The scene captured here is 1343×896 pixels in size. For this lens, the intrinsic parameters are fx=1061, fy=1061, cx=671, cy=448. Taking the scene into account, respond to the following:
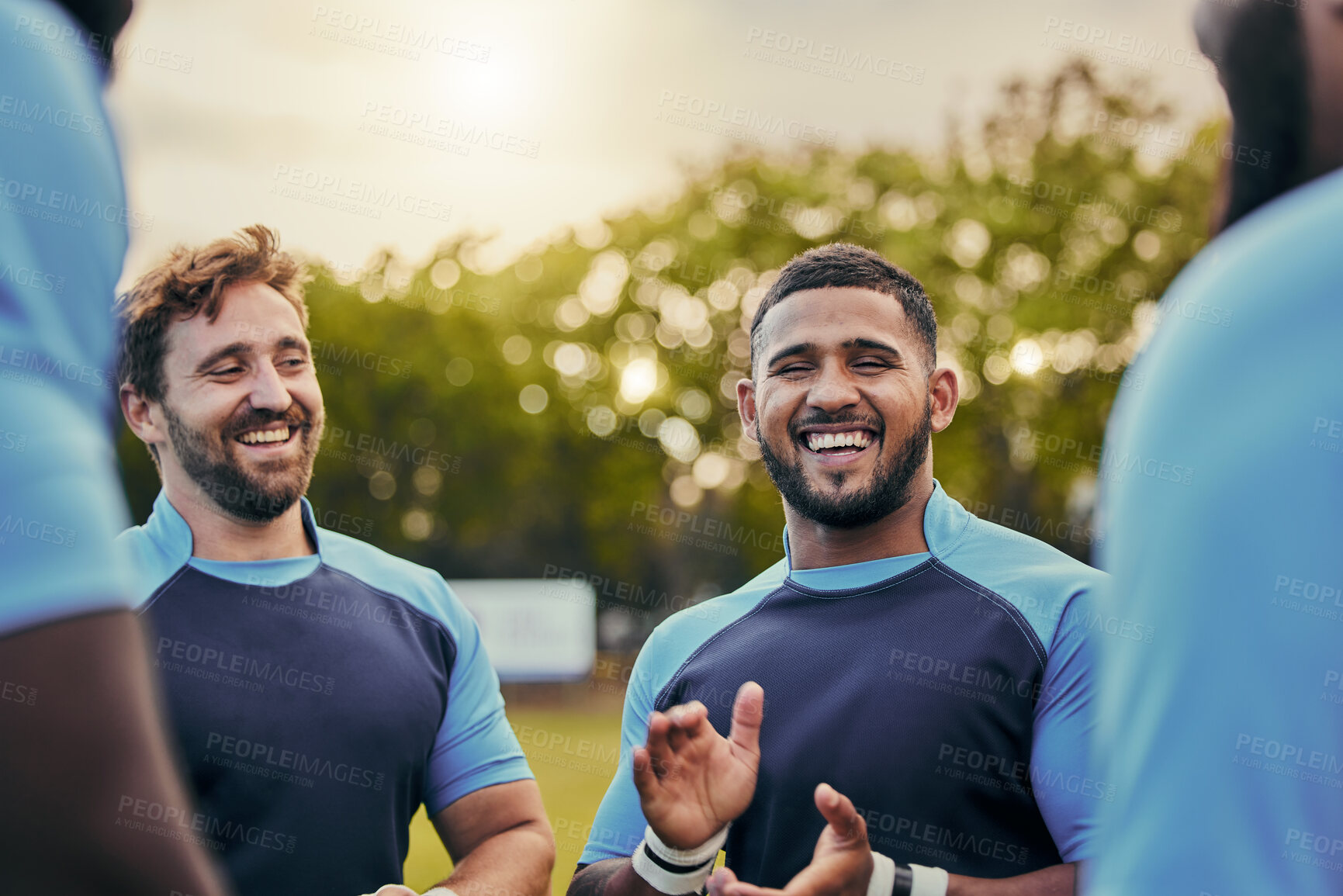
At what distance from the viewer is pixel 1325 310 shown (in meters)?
0.77

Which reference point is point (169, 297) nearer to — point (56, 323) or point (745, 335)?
point (56, 323)

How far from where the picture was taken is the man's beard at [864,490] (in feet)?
10.1

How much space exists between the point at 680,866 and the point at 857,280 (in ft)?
5.55

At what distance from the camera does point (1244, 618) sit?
Answer: 735mm

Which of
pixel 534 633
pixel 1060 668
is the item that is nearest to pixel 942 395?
pixel 1060 668

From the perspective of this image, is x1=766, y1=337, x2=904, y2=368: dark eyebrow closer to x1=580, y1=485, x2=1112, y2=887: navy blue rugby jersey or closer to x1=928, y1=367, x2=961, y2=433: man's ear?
x1=928, y1=367, x2=961, y2=433: man's ear

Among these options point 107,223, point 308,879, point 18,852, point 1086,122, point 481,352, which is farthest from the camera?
point 481,352

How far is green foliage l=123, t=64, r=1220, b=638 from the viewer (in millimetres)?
13062

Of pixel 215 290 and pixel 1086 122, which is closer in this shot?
pixel 215 290

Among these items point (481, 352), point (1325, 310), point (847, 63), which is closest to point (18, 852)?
point (1325, 310)

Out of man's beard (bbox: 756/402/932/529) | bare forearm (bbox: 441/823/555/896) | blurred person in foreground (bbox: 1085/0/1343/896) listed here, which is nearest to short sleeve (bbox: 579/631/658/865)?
bare forearm (bbox: 441/823/555/896)

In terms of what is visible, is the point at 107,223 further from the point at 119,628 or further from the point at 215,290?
the point at 215,290

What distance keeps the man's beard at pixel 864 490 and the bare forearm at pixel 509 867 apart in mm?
1353

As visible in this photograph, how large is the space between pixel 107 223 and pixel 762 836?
230cm
